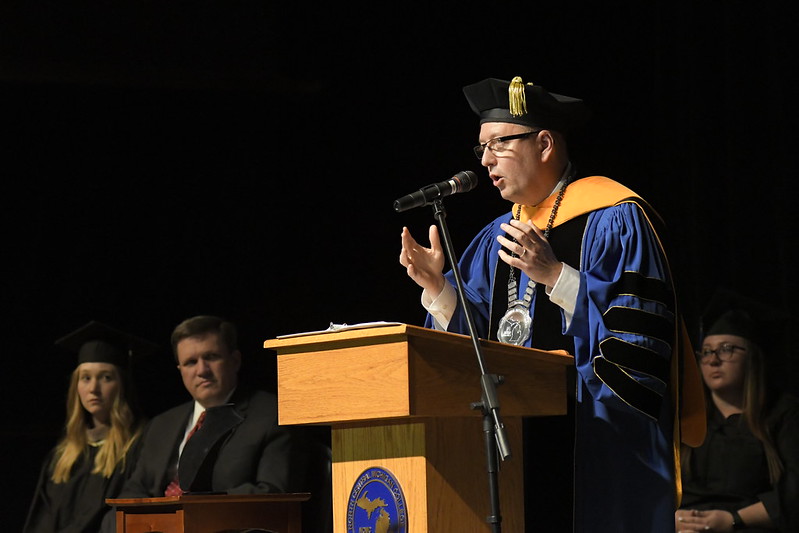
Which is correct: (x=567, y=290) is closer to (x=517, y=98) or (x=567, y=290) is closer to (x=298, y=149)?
(x=517, y=98)

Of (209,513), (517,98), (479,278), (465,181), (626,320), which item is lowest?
(209,513)

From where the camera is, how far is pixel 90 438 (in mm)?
6645

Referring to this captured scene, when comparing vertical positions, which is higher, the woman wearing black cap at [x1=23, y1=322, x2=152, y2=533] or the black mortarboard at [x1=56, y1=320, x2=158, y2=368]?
the black mortarboard at [x1=56, y1=320, x2=158, y2=368]

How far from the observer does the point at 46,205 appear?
7.13 m

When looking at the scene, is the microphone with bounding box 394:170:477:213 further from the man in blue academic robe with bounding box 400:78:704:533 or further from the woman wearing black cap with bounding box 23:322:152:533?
the woman wearing black cap with bounding box 23:322:152:533

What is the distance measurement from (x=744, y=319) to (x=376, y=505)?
3.15m

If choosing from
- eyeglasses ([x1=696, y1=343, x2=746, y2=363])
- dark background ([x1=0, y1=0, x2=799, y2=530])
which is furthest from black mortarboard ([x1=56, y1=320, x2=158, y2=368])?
eyeglasses ([x1=696, y1=343, x2=746, y2=363])

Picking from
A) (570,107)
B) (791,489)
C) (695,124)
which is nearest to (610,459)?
(570,107)

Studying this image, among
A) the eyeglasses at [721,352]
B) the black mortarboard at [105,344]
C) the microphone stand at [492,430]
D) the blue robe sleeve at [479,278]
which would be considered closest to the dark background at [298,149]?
the eyeglasses at [721,352]

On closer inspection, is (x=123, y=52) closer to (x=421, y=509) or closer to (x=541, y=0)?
(x=541, y=0)

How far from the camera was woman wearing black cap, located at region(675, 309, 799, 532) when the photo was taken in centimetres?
511

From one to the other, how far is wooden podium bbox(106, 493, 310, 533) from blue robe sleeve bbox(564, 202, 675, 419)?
1668 millimetres

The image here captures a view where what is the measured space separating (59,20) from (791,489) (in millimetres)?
4903

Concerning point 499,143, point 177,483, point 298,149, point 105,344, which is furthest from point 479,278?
point 105,344
